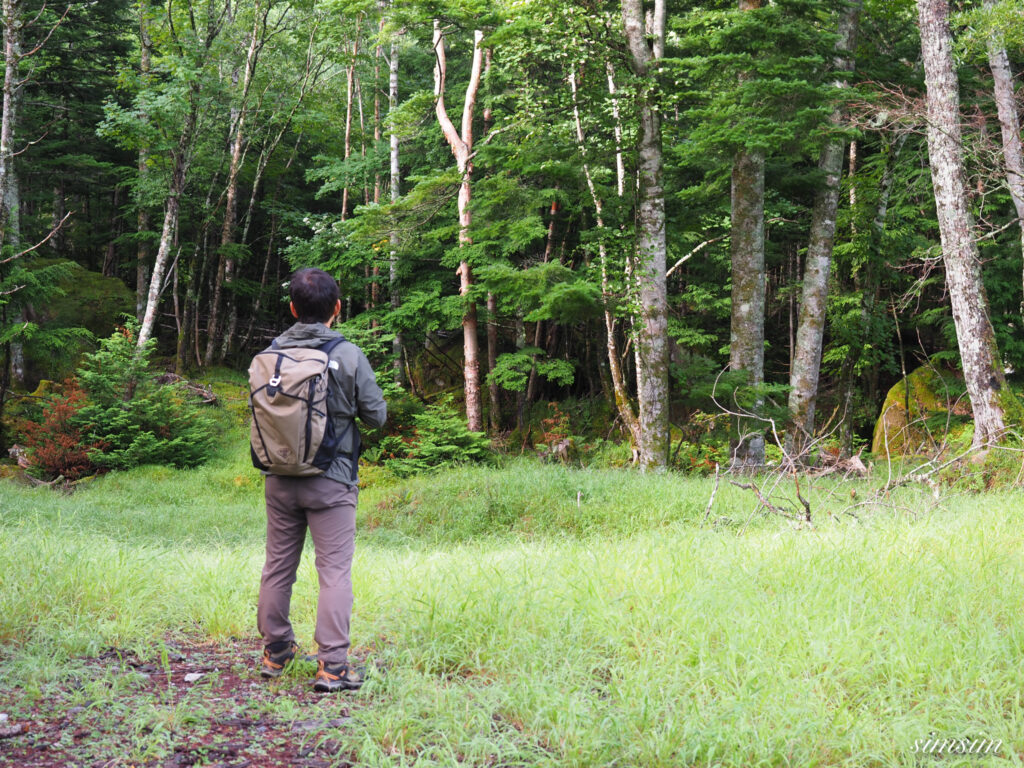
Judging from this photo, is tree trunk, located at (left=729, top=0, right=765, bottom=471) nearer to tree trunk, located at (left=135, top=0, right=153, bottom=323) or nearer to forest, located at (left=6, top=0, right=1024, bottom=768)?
forest, located at (left=6, top=0, right=1024, bottom=768)

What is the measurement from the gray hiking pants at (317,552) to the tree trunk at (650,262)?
7.38m

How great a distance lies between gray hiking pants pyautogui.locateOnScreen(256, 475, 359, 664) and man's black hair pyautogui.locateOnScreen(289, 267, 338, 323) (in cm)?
77

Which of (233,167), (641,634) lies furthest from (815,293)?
(233,167)

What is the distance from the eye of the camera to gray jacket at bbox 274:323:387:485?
11.0 ft

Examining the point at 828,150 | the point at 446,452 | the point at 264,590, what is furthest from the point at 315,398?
the point at 828,150

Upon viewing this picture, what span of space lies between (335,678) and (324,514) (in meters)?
0.72

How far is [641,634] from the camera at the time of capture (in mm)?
3588

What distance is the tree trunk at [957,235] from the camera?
340 inches

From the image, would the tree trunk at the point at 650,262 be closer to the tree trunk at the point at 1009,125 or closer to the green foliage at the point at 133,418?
the tree trunk at the point at 1009,125

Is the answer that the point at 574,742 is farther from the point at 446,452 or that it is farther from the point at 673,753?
the point at 446,452

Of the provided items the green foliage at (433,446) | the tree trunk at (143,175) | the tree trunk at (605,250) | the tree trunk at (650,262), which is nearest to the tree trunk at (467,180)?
the green foliage at (433,446)

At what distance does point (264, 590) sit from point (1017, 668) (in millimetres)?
3388

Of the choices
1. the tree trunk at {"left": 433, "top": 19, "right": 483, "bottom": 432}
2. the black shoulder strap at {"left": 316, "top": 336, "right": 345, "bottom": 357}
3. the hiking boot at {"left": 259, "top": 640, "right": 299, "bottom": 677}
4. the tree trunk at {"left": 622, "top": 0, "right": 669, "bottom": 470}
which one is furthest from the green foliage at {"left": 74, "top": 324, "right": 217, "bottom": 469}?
the black shoulder strap at {"left": 316, "top": 336, "right": 345, "bottom": 357}

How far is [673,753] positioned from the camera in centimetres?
271
